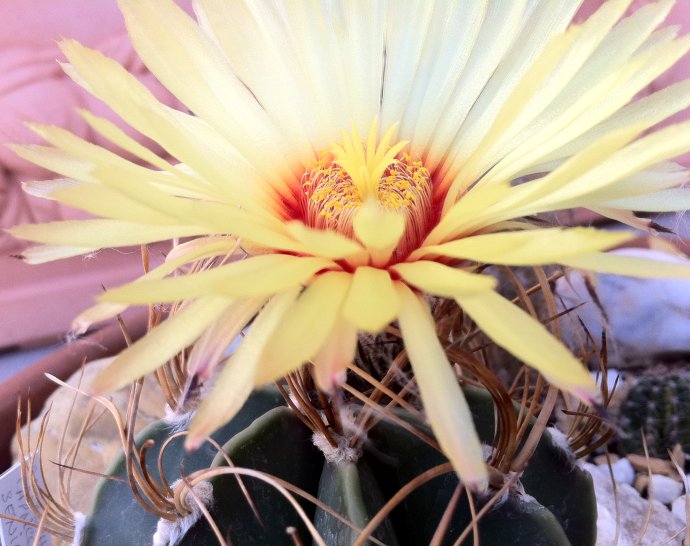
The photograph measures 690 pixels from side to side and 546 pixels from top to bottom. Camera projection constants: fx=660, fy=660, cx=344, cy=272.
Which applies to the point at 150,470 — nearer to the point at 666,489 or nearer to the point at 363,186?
the point at 363,186

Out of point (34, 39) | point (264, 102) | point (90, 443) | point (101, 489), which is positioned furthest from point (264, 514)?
point (34, 39)

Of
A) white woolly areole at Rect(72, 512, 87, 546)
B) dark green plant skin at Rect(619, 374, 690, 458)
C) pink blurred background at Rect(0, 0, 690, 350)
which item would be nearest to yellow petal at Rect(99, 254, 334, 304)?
white woolly areole at Rect(72, 512, 87, 546)

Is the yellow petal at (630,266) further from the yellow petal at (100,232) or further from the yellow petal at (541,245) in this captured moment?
the yellow petal at (100,232)

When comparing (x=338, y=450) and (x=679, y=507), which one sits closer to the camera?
(x=338, y=450)

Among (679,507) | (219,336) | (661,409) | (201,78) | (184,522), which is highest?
(201,78)

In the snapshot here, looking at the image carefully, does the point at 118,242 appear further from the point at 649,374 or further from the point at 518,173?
the point at 649,374

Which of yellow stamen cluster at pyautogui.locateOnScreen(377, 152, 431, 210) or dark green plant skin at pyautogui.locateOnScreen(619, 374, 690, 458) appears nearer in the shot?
yellow stamen cluster at pyautogui.locateOnScreen(377, 152, 431, 210)

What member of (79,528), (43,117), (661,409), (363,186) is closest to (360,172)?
(363,186)

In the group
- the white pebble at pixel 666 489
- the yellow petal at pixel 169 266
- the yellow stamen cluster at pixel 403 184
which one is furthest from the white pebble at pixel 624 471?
the yellow petal at pixel 169 266

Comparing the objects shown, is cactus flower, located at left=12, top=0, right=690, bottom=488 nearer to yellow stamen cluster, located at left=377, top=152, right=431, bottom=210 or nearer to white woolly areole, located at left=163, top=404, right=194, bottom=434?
yellow stamen cluster, located at left=377, top=152, right=431, bottom=210
